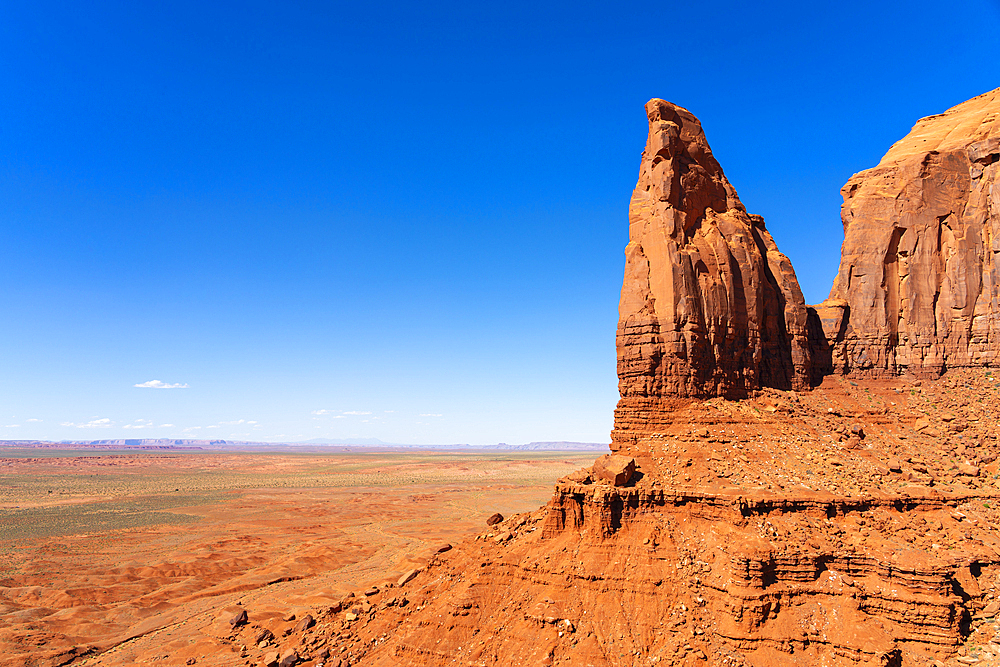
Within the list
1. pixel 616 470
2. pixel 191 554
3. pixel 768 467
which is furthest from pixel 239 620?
pixel 768 467

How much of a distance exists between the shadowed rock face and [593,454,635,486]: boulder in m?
3.44

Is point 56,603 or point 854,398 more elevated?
point 854,398

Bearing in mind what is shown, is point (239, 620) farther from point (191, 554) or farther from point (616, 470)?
point (191, 554)

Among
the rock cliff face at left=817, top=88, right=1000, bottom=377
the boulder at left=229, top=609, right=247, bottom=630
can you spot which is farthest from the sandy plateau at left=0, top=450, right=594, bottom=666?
the rock cliff face at left=817, top=88, right=1000, bottom=377

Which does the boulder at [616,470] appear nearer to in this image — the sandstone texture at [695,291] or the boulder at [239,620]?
the sandstone texture at [695,291]

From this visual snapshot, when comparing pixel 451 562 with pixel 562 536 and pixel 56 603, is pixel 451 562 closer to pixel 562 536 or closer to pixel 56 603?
pixel 562 536

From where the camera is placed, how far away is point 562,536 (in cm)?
2689

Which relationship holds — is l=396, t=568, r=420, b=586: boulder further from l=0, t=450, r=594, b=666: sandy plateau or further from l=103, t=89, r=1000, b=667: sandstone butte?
l=0, t=450, r=594, b=666: sandy plateau

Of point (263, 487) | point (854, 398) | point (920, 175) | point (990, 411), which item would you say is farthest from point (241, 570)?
point (263, 487)

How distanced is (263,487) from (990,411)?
13711cm

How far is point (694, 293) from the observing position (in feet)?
96.4

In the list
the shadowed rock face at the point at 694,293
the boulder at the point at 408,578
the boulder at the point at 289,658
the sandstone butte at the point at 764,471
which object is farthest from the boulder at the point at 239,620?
the shadowed rock face at the point at 694,293

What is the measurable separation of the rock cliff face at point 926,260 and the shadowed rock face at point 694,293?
4345 mm

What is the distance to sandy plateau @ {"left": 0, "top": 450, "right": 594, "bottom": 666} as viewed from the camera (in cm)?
3650
